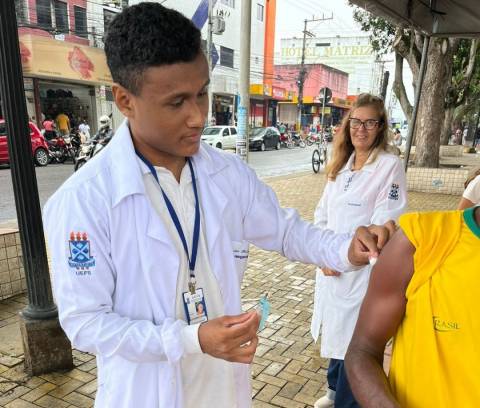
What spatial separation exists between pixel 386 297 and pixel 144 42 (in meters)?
0.96

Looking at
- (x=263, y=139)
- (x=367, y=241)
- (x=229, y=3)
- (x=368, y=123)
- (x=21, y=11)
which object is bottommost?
(x=263, y=139)

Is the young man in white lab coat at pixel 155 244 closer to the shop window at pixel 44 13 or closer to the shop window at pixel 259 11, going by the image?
the shop window at pixel 44 13

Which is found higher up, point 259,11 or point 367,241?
point 259,11

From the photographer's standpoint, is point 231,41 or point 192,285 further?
point 231,41

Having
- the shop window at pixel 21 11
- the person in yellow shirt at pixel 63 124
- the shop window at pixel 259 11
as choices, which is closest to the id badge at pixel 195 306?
the person in yellow shirt at pixel 63 124

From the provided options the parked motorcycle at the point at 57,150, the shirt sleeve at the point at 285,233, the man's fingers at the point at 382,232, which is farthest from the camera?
the parked motorcycle at the point at 57,150

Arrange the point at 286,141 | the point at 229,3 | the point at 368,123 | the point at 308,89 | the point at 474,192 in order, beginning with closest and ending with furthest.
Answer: the point at 368,123 < the point at 474,192 < the point at 286,141 < the point at 229,3 < the point at 308,89

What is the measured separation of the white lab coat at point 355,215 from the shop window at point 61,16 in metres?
20.0

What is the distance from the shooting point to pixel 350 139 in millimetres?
2832

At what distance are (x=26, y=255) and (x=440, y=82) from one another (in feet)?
32.3

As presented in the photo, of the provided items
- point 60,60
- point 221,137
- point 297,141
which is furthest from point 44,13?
point 297,141

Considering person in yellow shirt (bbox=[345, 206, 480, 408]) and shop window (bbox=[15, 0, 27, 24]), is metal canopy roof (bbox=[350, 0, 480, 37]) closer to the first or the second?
person in yellow shirt (bbox=[345, 206, 480, 408])

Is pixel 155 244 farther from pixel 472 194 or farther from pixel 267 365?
pixel 472 194

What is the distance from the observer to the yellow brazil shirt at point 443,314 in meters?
1.06
